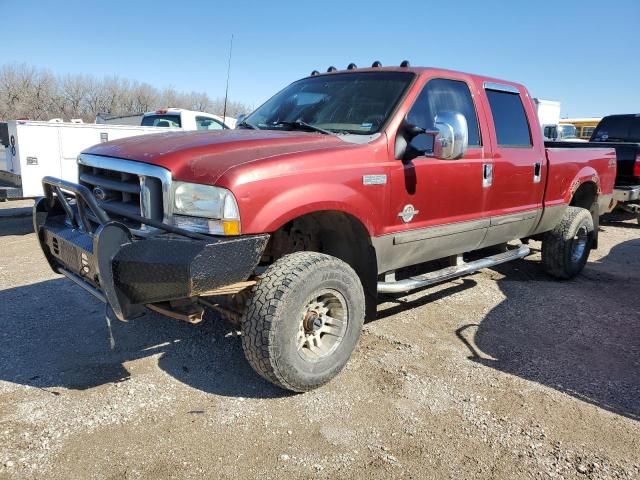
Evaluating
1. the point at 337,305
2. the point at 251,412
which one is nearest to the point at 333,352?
the point at 337,305

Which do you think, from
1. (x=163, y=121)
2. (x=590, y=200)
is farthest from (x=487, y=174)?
(x=163, y=121)

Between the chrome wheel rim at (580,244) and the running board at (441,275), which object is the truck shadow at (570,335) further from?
the running board at (441,275)

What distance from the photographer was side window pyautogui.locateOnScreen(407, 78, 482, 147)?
Result: 377cm

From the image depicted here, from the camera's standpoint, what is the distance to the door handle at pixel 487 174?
421cm

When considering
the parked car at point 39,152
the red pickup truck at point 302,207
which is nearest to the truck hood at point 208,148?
the red pickup truck at point 302,207

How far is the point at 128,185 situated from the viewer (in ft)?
9.83

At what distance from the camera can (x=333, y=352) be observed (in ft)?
10.6

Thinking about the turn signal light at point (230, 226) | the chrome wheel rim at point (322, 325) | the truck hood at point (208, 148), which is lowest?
the chrome wheel rim at point (322, 325)

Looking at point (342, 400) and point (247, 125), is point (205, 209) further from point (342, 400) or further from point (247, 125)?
point (247, 125)

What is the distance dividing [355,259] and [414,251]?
545 mm

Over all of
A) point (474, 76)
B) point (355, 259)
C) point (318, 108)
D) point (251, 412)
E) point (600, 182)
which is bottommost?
point (251, 412)

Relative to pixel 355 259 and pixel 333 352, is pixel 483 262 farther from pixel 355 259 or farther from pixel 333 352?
pixel 333 352

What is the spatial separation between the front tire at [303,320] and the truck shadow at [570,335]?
1118 millimetres

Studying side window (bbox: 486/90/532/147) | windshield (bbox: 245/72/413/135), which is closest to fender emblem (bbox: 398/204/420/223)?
windshield (bbox: 245/72/413/135)
